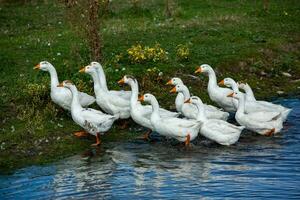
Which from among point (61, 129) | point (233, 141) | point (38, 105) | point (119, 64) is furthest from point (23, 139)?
point (119, 64)

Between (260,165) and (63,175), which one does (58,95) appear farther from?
(260,165)

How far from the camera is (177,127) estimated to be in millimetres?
16500

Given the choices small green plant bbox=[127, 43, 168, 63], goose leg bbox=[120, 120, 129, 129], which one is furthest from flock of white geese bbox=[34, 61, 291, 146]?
small green plant bbox=[127, 43, 168, 63]

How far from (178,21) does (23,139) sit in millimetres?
13768

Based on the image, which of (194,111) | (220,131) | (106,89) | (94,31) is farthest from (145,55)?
(220,131)

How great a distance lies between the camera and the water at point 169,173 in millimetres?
A: 13320

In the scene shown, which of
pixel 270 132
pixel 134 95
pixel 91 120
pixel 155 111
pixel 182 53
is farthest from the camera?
pixel 182 53

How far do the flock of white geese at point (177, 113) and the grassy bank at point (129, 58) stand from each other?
52cm

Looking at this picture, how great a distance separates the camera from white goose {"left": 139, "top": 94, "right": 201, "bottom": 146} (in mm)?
16484

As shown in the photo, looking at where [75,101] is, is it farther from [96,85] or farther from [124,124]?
[124,124]

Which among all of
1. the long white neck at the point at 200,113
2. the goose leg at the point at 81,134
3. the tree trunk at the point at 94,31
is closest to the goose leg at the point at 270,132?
the long white neck at the point at 200,113

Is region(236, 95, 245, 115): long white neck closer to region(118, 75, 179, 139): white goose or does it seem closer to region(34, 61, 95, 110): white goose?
region(118, 75, 179, 139): white goose

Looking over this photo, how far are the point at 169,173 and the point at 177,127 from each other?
2235 mm

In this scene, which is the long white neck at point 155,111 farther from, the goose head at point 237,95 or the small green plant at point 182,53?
the small green plant at point 182,53
